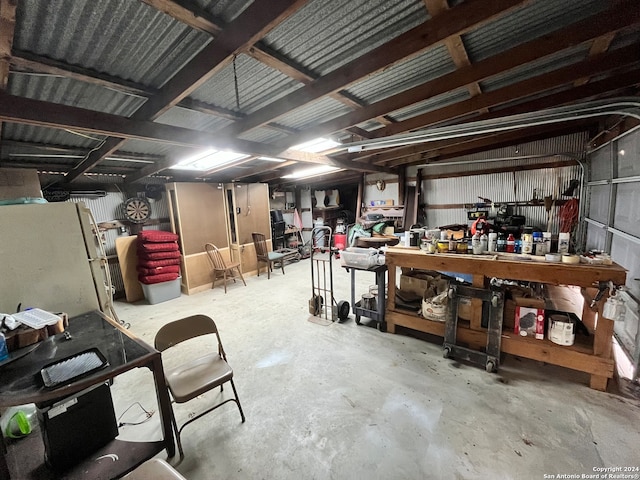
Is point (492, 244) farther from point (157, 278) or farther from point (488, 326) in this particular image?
point (157, 278)

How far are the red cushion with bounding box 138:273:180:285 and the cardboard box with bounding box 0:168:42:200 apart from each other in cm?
181

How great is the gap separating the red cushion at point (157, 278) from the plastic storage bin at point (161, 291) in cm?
7

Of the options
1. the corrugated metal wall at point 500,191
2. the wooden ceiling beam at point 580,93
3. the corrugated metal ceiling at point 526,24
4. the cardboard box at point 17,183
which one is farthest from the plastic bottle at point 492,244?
the cardboard box at point 17,183

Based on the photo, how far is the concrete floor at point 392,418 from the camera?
5.21 feet

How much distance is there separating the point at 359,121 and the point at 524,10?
1240 mm

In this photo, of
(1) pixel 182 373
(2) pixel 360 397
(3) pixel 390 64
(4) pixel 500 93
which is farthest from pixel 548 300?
(1) pixel 182 373

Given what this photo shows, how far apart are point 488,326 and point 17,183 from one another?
18.4ft

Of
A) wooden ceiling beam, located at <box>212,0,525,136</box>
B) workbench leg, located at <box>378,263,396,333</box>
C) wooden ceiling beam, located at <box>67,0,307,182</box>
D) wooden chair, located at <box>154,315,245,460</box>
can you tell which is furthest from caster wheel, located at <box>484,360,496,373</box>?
wooden ceiling beam, located at <box>67,0,307,182</box>

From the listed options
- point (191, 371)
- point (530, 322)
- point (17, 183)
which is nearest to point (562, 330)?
point (530, 322)

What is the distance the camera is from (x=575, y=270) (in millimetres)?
2064

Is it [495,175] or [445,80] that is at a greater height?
[445,80]

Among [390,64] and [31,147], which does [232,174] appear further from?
[390,64]

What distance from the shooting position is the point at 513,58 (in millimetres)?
1615

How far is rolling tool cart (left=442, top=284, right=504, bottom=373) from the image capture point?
7.79 feet
